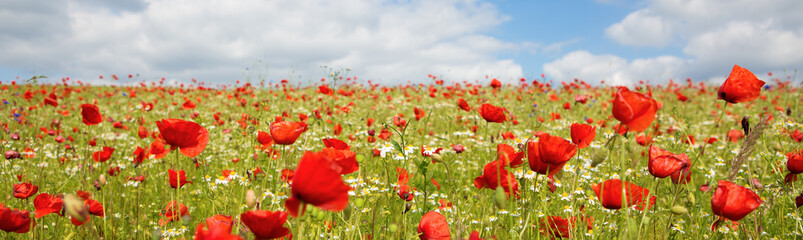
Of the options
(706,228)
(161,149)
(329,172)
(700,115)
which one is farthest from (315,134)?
(700,115)

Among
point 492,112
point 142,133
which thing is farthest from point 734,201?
point 142,133

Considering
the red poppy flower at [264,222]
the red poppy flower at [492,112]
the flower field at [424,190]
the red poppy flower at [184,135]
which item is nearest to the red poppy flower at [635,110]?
the flower field at [424,190]

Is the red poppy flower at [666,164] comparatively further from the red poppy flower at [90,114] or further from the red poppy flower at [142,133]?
the red poppy flower at [142,133]

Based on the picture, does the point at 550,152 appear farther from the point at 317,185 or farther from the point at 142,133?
the point at 142,133

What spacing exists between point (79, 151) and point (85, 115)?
3.52 meters

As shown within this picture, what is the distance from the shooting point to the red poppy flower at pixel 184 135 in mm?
1554

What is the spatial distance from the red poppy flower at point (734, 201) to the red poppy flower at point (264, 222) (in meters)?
1.49

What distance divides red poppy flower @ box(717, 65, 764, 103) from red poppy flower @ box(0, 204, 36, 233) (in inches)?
114

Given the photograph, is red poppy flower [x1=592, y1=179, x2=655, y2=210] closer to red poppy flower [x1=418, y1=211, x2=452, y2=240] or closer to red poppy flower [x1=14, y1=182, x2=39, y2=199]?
red poppy flower [x1=418, y1=211, x2=452, y2=240]

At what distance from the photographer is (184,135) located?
161 centimetres

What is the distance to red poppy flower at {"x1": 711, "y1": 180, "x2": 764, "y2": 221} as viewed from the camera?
4.77 ft

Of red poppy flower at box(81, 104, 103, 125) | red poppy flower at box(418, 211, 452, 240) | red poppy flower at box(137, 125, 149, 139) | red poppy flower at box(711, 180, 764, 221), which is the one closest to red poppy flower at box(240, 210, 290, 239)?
red poppy flower at box(418, 211, 452, 240)

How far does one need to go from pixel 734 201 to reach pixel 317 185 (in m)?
1.48

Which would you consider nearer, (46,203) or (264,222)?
(264,222)
